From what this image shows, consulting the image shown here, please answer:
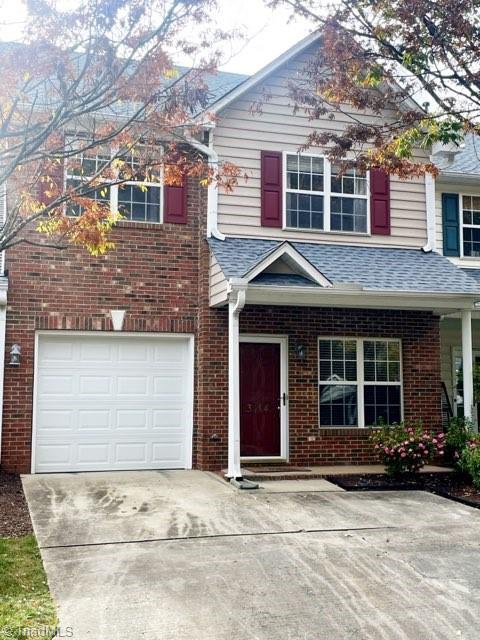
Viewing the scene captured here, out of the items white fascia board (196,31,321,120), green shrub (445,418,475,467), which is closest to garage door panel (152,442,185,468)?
green shrub (445,418,475,467)

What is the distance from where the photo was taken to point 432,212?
13.0 meters

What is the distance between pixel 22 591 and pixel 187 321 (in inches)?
262

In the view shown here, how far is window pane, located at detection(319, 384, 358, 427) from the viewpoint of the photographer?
39.6 ft

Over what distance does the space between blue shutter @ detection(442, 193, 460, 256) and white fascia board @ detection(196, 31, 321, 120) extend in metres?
4.03

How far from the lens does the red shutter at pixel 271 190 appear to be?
12.1 metres

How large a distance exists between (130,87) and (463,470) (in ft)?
25.3

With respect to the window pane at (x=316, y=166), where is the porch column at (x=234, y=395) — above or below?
below

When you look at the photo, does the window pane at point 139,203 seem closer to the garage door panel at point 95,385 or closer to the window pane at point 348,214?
the garage door panel at point 95,385

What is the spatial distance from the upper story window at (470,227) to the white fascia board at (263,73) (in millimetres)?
4414

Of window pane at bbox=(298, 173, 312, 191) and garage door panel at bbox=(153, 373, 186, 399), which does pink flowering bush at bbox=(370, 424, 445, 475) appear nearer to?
garage door panel at bbox=(153, 373, 186, 399)

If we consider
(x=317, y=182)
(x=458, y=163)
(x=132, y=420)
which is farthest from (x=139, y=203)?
(x=458, y=163)

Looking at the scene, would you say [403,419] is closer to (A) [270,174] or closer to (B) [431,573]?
(A) [270,174]

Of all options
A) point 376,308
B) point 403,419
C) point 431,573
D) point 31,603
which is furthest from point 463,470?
point 31,603

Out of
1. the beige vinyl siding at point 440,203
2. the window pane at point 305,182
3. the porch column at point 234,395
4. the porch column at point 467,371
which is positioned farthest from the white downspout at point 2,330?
the beige vinyl siding at point 440,203
